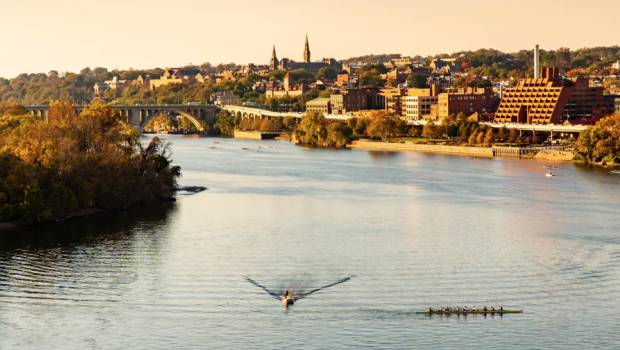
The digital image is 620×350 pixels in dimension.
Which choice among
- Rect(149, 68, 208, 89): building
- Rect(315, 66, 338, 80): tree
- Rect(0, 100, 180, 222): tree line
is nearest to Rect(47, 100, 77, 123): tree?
Rect(0, 100, 180, 222): tree line

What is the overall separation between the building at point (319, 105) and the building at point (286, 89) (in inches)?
468

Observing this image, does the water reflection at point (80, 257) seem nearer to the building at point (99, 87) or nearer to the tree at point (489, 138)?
the tree at point (489, 138)

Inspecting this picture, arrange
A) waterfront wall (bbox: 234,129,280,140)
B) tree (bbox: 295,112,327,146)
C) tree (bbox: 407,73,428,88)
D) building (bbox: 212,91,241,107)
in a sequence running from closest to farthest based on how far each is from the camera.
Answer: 1. tree (bbox: 295,112,327,146)
2. waterfront wall (bbox: 234,129,280,140)
3. building (bbox: 212,91,241,107)
4. tree (bbox: 407,73,428,88)

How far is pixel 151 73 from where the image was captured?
151 m

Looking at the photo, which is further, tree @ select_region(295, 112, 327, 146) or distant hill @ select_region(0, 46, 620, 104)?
distant hill @ select_region(0, 46, 620, 104)

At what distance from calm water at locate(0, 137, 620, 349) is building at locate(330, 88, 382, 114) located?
49.5m

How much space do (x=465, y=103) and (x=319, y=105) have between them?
55.8 feet

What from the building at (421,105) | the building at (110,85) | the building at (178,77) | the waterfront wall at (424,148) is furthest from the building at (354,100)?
the building at (110,85)

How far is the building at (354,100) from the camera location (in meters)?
86.8

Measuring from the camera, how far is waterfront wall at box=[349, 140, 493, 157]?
5568 centimetres

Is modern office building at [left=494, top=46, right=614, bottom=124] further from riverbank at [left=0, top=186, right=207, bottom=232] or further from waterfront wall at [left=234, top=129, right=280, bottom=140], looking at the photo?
riverbank at [left=0, top=186, right=207, bottom=232]

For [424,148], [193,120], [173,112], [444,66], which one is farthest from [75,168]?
[444,66]

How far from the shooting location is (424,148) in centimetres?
6000

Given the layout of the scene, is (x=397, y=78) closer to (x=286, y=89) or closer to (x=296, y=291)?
(x=286, y=89)
